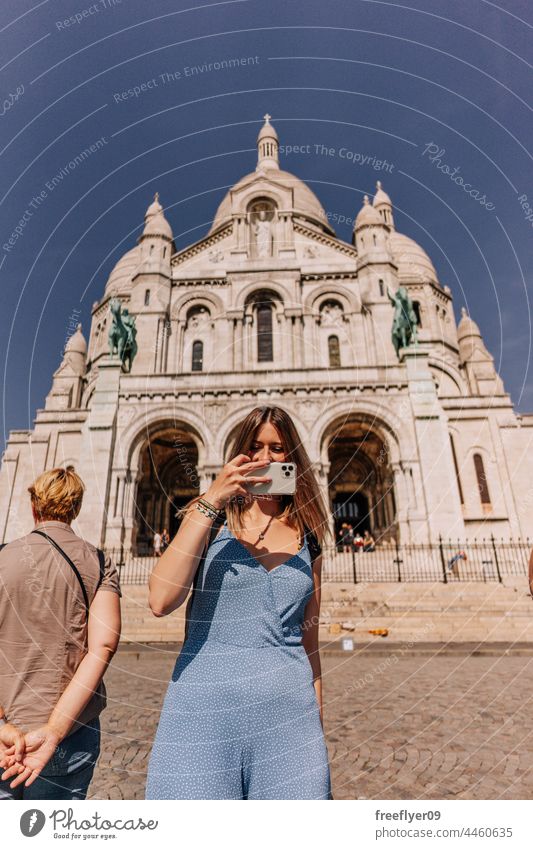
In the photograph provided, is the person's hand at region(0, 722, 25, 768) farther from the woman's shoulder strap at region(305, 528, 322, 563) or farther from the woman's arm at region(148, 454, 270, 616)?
the woman's shoulder strap at region(305, 528, 322, 563)

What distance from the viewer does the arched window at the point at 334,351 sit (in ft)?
87.4

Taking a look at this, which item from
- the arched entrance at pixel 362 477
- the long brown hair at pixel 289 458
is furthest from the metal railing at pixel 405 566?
the long brown hair at pixel 289 458

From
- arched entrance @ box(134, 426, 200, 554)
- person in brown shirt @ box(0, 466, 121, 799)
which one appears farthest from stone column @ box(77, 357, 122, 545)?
person in brown shirt @ box(0, 466, 121, 799)

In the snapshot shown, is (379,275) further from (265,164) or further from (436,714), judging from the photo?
(436,714)

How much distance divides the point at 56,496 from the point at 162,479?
75.2 feet

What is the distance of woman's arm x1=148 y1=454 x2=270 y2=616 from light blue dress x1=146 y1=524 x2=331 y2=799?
0.10 metres

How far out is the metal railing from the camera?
1617 centimetres

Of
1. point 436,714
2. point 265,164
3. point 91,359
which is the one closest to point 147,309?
point 91,359

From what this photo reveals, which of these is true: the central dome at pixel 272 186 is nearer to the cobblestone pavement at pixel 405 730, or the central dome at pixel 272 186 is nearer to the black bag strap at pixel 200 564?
the cobblestone pavement at pixel 405 730

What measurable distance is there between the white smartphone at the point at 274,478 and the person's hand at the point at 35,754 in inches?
49.5

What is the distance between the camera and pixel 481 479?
945 inches

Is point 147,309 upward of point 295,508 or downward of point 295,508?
upward
